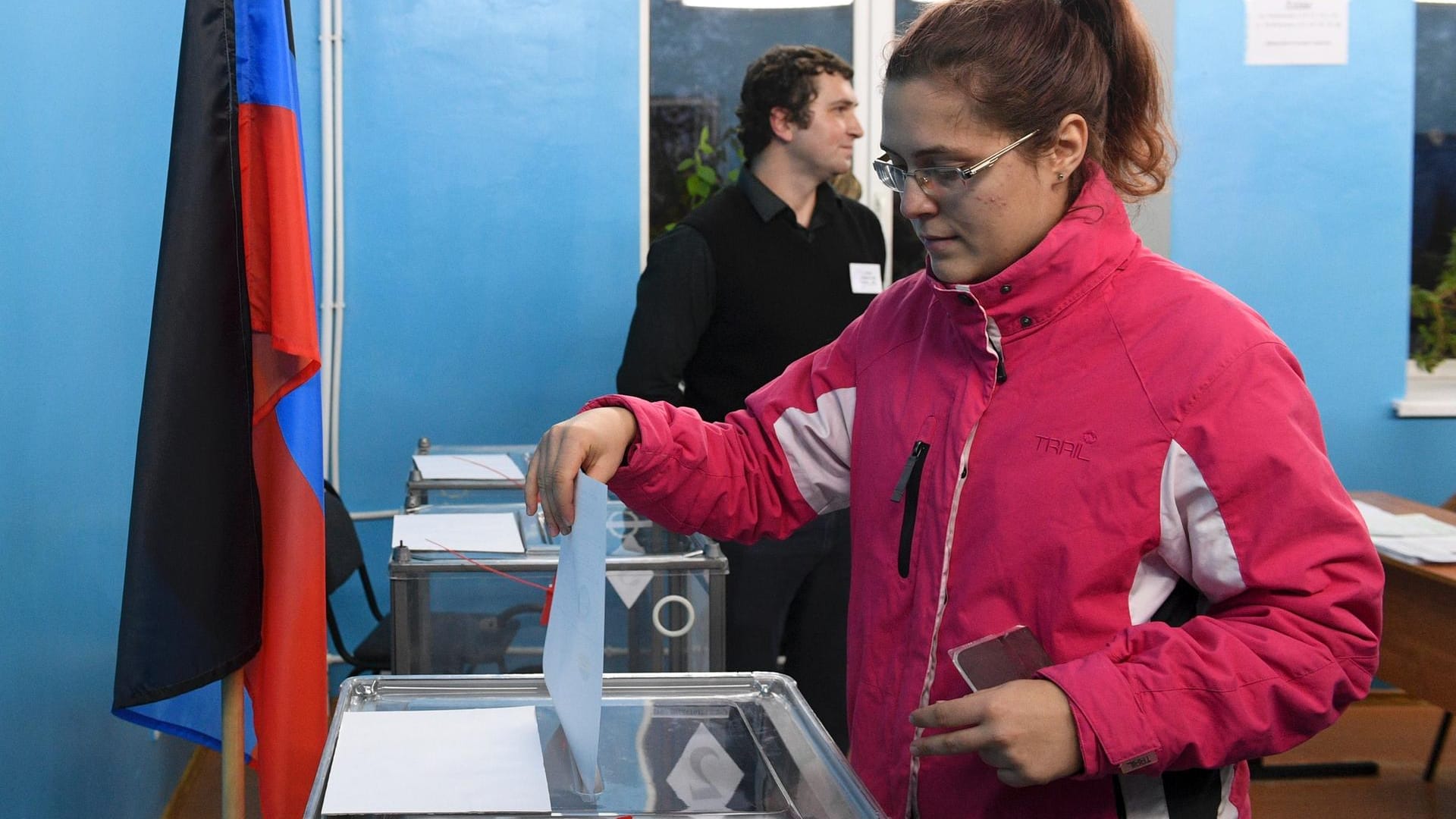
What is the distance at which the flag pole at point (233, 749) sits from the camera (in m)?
1.83

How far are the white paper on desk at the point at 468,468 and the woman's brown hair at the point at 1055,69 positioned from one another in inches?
72.0

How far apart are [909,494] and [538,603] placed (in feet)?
3.81

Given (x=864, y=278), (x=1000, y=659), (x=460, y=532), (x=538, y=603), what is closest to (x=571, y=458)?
(x=1000, y=659)

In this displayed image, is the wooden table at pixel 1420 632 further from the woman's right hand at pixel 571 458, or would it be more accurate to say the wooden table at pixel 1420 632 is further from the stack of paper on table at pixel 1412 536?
the woman's right hand at pixel 571 458

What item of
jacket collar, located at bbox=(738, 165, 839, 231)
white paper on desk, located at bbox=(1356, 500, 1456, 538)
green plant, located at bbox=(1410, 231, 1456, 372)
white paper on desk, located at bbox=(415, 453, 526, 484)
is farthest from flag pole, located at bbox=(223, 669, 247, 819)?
green plant, located at bbox=(1410, 231, 1456, 372)

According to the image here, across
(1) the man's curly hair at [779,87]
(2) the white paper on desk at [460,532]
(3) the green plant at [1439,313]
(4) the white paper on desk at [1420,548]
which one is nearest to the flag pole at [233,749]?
(2) the white paper on desk at [460,532]

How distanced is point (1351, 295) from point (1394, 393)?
1.12ft

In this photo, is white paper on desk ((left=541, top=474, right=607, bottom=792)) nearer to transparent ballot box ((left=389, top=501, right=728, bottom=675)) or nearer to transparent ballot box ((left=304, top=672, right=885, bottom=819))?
transparent ballot box ((left=304, top=672, right=885, bottom=819))

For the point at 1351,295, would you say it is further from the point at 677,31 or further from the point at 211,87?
the point at 211,87

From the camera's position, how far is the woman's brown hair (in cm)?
111

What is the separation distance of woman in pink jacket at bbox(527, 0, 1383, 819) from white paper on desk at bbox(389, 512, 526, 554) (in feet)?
3.17

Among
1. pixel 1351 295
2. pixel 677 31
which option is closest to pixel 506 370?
pixel 677 31

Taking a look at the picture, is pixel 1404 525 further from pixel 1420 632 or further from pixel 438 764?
pixel 438 764

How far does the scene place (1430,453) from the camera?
4078 millimetres
